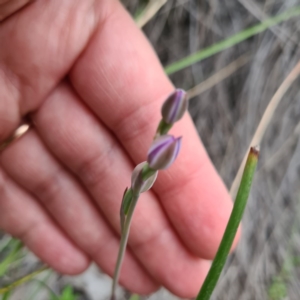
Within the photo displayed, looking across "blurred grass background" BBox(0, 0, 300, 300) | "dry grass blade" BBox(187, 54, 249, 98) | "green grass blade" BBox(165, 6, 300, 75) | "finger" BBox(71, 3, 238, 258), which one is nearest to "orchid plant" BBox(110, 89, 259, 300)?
"finger" BBox(71, 3, 238, 258)

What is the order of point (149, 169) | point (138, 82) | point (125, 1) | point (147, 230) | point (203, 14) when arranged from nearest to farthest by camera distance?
point (149, 169)
point (138, 82)
point (147, 230)
point (125, 1)
point (203, 14)

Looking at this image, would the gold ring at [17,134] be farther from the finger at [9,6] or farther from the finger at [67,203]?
the finger at [9,6]

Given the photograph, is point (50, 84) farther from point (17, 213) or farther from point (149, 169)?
point (149, 169)

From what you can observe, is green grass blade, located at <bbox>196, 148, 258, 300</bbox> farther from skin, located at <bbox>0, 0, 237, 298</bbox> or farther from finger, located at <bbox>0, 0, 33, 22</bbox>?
finger, located at <bbox>0, 0, 33, 22</bbox>

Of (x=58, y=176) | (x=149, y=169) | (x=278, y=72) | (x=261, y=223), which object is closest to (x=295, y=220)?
(x=261, y=223)

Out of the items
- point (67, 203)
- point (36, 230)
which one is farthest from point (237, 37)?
point (36, 230)

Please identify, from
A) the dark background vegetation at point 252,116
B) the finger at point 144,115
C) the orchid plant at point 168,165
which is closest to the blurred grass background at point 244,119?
the dark background vegetation at point 252,116
